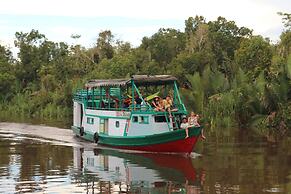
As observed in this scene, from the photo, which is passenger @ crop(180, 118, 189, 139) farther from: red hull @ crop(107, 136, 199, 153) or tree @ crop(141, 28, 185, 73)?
tree @ crop(141, 28, 185, 73)

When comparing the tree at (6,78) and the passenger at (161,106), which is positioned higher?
the tree at (6,78)

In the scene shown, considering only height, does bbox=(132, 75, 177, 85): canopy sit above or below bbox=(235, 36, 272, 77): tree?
below

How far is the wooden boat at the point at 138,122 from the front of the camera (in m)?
25.7

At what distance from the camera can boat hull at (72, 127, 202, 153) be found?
25.1 m

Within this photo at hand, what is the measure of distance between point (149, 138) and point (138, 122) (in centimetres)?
130

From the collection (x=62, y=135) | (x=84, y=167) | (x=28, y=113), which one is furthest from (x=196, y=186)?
(x=28, y=113)

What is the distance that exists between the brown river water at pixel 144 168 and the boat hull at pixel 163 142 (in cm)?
40

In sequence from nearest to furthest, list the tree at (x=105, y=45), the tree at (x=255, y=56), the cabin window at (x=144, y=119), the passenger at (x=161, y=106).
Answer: the passenger at (x=161, y=106) → the cabin window at (x=144, y=119) → the tree at (x=255, y=56) → the tree at (x=105, y=45)

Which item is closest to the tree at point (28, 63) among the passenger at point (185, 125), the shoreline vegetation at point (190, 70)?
the shoreline vegetation at point (190, 70)

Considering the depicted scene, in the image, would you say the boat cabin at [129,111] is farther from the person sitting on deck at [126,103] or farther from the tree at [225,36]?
the tree at [225,36]

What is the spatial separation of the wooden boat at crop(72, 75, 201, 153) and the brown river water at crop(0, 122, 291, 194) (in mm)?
559

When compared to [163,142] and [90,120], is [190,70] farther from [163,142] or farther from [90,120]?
[163,142]

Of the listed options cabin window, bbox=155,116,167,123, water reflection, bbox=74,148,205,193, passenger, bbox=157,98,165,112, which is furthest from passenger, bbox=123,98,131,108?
cabin window, bbox=155,116,167,123

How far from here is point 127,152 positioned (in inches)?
1075
